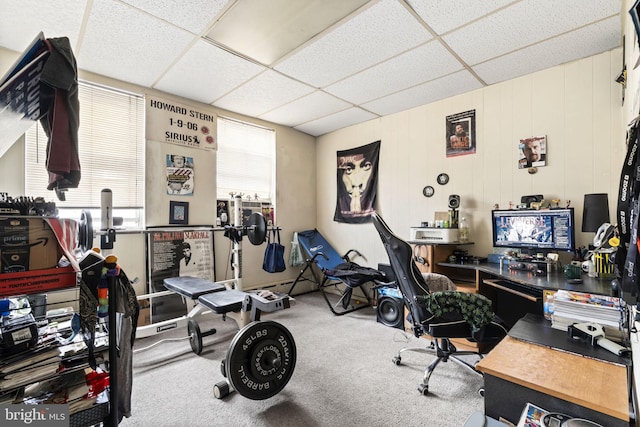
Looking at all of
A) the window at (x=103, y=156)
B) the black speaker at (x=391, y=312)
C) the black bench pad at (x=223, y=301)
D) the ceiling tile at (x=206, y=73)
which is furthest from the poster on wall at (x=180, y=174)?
the black speaker at (x=391, y=312)

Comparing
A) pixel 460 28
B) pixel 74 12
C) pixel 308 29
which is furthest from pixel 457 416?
pixel 74 12

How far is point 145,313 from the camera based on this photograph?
3182 mm

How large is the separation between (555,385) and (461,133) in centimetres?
298

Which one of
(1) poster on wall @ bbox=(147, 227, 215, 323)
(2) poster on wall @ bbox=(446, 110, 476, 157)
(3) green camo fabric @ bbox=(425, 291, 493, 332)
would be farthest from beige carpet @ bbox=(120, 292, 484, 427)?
(2) poster on wall @ bbox=(446, 110, 476, 157)

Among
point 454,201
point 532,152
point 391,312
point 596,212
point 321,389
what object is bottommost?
point 321,389

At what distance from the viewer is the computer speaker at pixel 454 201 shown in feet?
11.0

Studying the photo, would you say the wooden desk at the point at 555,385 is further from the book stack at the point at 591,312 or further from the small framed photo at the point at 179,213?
the small framed photo at the point at 179,213

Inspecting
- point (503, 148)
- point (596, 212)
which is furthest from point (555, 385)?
point (503, 148)

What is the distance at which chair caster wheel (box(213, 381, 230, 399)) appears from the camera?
77.7 inches

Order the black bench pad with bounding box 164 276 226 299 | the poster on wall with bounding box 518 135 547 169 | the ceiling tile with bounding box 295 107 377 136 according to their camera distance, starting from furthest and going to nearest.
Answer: the ceiling tile with bounding box 295 107 377 136 < the poster on wall with bounding box 518 135 547 169 < the black bench pad with bounding box 164 276 226 299

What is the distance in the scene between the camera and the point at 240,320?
7.45 ft

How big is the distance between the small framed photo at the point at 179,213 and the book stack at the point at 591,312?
3.58 meters

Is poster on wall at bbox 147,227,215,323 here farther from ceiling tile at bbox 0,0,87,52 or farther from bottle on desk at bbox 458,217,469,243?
bottle on desk at bbox 458,217,469,243

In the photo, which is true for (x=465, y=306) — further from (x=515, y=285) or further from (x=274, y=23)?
(x=274, y=23)
